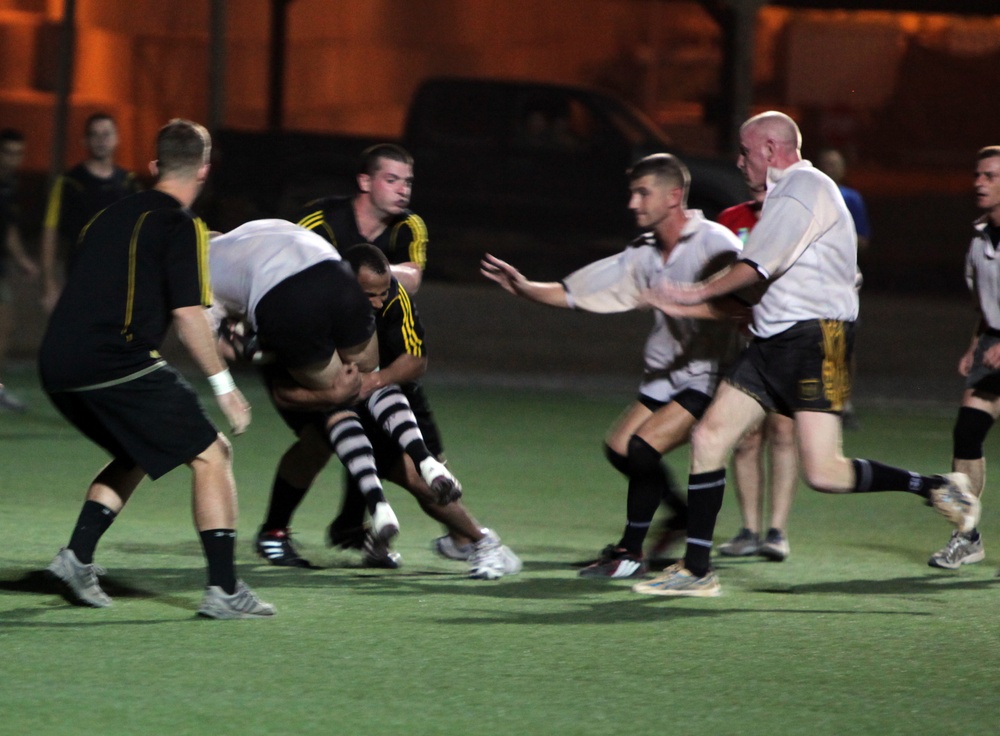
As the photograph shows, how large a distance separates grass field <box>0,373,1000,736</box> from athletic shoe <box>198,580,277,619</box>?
0.21 ft

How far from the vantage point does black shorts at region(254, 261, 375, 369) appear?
6.63 meters

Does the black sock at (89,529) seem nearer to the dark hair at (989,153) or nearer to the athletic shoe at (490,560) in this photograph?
the athletic shoe at (490,560)

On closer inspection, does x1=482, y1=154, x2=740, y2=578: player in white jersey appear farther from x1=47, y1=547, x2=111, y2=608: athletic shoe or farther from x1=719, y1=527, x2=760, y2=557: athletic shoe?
x1=47, y1=547, x2=111, y2=608: athletic shoe

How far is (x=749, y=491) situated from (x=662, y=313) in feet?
4.15

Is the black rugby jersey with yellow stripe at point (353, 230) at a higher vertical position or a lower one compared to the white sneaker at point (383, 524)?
higher

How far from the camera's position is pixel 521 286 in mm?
7469

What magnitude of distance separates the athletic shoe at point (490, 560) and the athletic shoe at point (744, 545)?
1.21 metres

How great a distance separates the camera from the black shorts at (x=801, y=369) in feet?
22.7

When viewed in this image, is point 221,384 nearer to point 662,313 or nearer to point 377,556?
point 377,556

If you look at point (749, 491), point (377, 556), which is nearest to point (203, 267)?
point (377, 556)

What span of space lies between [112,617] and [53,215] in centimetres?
632

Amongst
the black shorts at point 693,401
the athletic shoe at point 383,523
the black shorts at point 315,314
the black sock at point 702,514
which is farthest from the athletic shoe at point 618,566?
the black shorts at point 315,314

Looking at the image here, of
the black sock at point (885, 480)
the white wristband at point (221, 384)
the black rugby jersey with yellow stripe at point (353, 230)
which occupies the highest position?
the black rugby jersey with yellow stripe at point (353, 230)

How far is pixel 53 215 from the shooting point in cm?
1209
